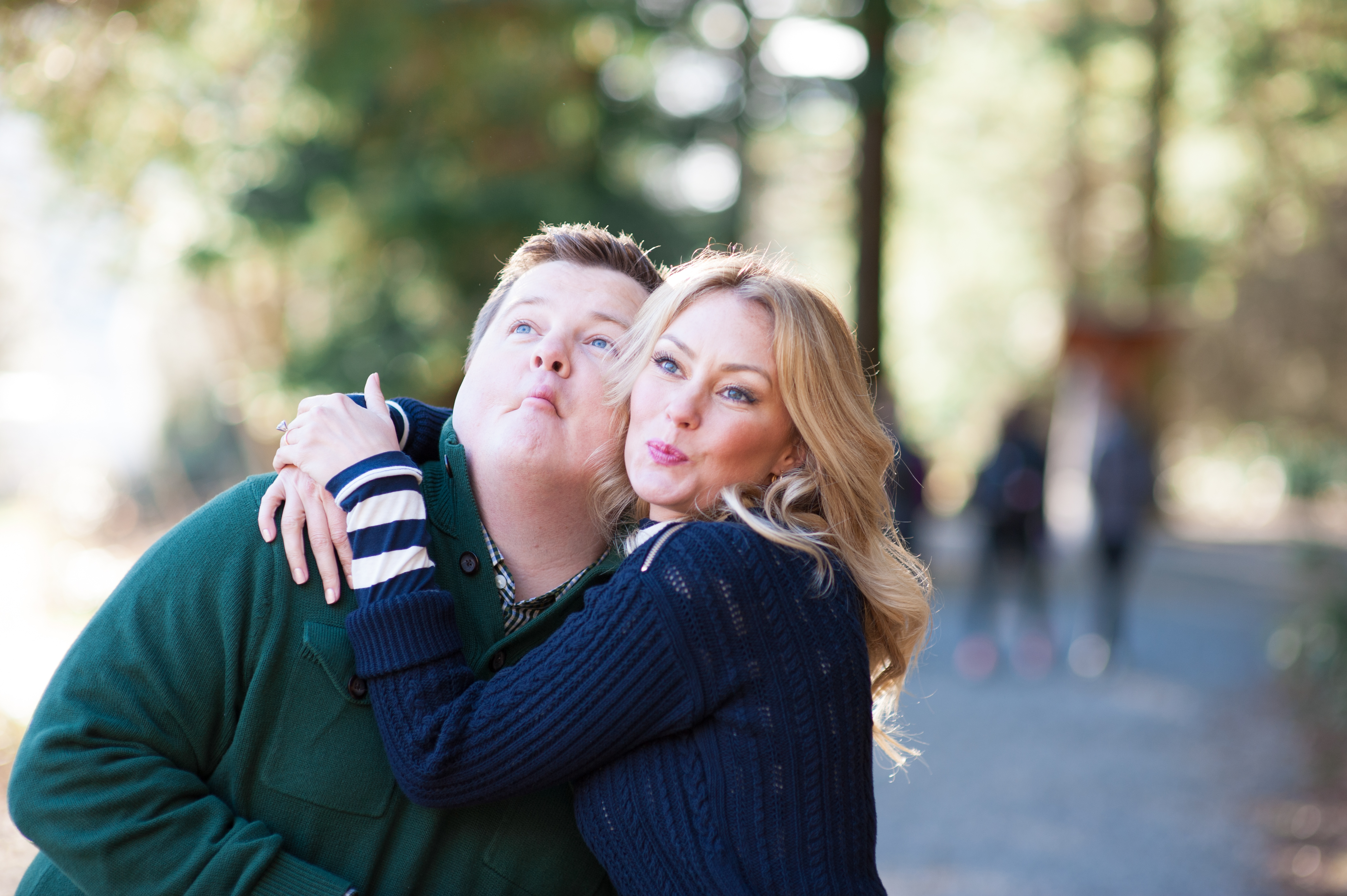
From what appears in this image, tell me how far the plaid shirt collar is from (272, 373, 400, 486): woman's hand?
0.28m

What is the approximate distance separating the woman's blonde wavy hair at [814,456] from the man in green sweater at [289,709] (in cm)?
13

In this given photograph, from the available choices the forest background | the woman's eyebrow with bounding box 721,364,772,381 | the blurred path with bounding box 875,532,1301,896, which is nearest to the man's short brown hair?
the woman's eyebrow with bounding box 721,364,772,381

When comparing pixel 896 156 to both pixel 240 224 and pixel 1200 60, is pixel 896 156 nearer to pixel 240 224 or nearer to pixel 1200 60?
pixel 1200 60

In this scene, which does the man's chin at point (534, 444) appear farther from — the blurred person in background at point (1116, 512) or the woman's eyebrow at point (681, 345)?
the blurred person in background at point (1116, 512)

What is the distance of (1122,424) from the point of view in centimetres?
1017

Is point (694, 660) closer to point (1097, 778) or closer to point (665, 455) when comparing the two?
point (665, 455)

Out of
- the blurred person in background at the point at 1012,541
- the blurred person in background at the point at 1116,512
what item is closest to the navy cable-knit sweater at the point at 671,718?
the blurred person in background at the point at 1012,541

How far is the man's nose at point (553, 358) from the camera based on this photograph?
2.21m

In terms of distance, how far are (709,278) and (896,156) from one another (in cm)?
2502

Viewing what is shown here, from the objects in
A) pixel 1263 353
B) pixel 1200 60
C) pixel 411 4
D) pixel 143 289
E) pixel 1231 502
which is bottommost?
pixel 1231 502

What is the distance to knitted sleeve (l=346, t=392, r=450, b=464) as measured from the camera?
91.9 inches

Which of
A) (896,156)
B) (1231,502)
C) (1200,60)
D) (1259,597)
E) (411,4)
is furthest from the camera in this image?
(1231,502)

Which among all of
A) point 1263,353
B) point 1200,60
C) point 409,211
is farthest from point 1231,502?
point 409,211

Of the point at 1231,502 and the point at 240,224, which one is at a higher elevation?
the point at 240,224
